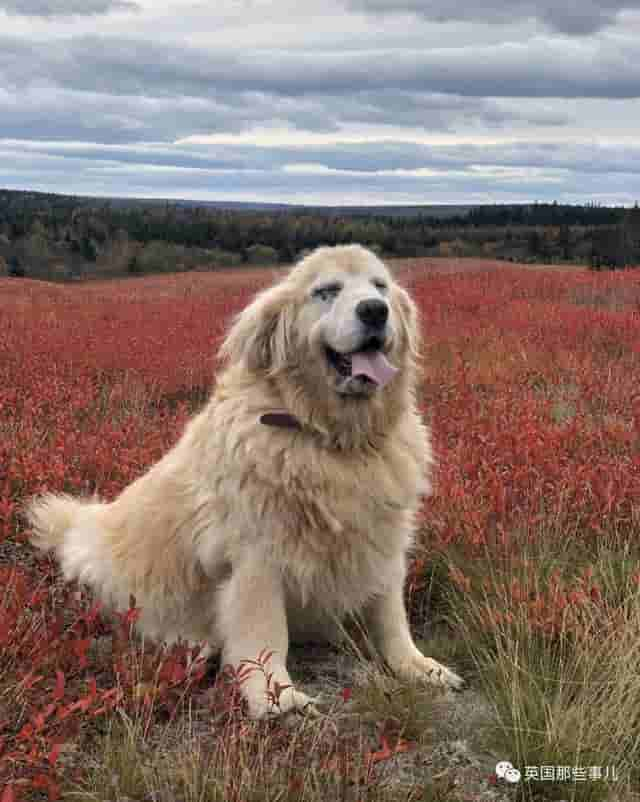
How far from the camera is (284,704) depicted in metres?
2.89

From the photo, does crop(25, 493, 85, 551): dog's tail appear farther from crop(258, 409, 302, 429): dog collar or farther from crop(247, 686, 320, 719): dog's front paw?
crop(247, 686, 320, 719): dog's front paw

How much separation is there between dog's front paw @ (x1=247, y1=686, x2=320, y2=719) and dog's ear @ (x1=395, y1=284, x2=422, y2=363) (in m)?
1.49

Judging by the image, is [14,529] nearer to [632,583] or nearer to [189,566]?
[189,566]

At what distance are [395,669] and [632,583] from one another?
3.48 ft

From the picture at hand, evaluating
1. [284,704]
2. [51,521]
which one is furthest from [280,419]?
[51,521]

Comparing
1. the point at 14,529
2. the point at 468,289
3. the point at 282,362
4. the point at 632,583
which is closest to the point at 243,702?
the point at 282,362

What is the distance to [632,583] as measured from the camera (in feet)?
11.1

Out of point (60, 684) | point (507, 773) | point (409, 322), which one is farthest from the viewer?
point (409, 322)

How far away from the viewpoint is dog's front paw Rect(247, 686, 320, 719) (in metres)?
2.82

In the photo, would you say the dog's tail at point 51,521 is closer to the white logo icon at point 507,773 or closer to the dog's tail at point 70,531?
the dog's tail at point 70,531

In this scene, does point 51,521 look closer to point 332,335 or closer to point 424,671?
point 332,335

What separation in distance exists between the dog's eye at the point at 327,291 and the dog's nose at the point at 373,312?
0.82ft

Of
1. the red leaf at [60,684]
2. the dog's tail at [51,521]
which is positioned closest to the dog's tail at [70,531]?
the dog's tail at [51,521]

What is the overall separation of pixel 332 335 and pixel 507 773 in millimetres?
1650
